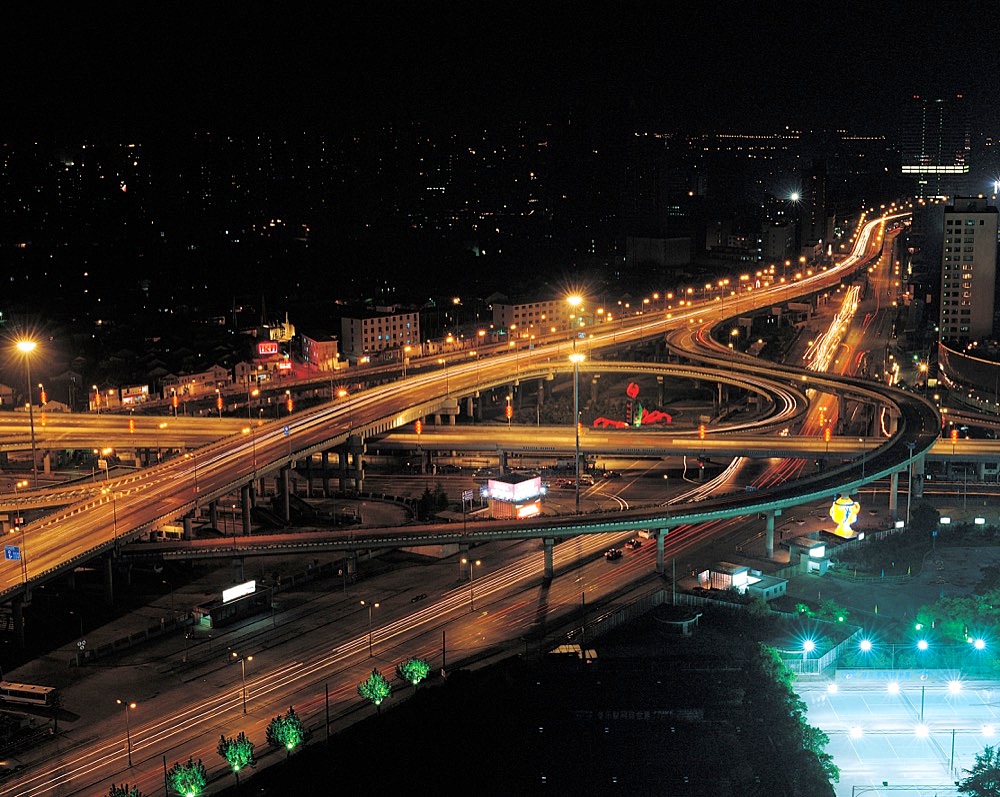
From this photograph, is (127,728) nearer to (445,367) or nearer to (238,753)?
(238,753)

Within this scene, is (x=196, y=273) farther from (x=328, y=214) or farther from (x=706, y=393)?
(x=706, y=393)

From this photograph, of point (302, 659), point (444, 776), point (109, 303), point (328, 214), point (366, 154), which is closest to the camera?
point (444, 776)

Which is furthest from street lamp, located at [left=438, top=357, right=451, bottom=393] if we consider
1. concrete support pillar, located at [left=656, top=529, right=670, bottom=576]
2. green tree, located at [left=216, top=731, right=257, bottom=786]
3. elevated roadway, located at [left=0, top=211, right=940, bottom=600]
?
green tree, located at [left=216, top=731, right=257, bottom=786]

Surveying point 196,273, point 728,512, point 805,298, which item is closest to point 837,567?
point 728,512

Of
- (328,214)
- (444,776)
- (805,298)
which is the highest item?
(328,214)

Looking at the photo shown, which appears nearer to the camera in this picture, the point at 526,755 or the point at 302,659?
the point at 526,755

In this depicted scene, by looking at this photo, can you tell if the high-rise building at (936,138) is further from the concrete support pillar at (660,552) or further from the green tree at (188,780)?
the green tree at (188,780)
